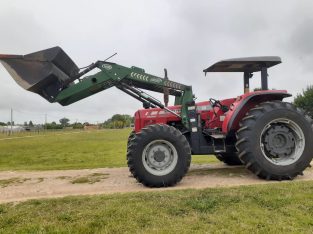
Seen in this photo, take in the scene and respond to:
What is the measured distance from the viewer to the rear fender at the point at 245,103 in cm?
827

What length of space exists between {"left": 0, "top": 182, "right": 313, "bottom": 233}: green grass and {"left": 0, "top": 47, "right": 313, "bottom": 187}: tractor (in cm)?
160

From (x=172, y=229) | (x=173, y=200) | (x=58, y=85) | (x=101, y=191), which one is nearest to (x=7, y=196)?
(x=101, y=191)

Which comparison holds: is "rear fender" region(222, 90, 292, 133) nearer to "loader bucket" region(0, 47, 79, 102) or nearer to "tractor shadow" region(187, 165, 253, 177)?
"tractor shadow" region(187, 165, 253, 177)

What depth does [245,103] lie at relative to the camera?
326 inches

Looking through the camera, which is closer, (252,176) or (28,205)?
(28,205)

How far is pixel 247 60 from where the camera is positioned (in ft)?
28.5

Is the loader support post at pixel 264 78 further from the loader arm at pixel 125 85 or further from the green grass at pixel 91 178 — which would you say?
the green grass at pixel 91 178

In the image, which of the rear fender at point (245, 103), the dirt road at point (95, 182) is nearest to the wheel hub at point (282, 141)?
the dirt road at point (95, 182)

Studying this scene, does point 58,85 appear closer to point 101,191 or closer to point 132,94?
point 132,94

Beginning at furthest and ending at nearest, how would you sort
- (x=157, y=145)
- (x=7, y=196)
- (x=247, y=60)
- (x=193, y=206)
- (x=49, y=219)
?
(x=247, y=60) < (x=157, y=145) < (x=7, y=196) < (x=193, y=206) < (x=49, y=219)

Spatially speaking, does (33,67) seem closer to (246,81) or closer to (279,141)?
(246,81)

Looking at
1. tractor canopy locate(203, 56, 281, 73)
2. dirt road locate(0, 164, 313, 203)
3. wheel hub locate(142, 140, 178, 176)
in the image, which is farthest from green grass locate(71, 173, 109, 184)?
tractor canopy locate(203, 56, 281, 73)

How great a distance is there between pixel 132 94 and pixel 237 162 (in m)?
3.84

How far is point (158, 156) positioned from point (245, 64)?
3195 mm
